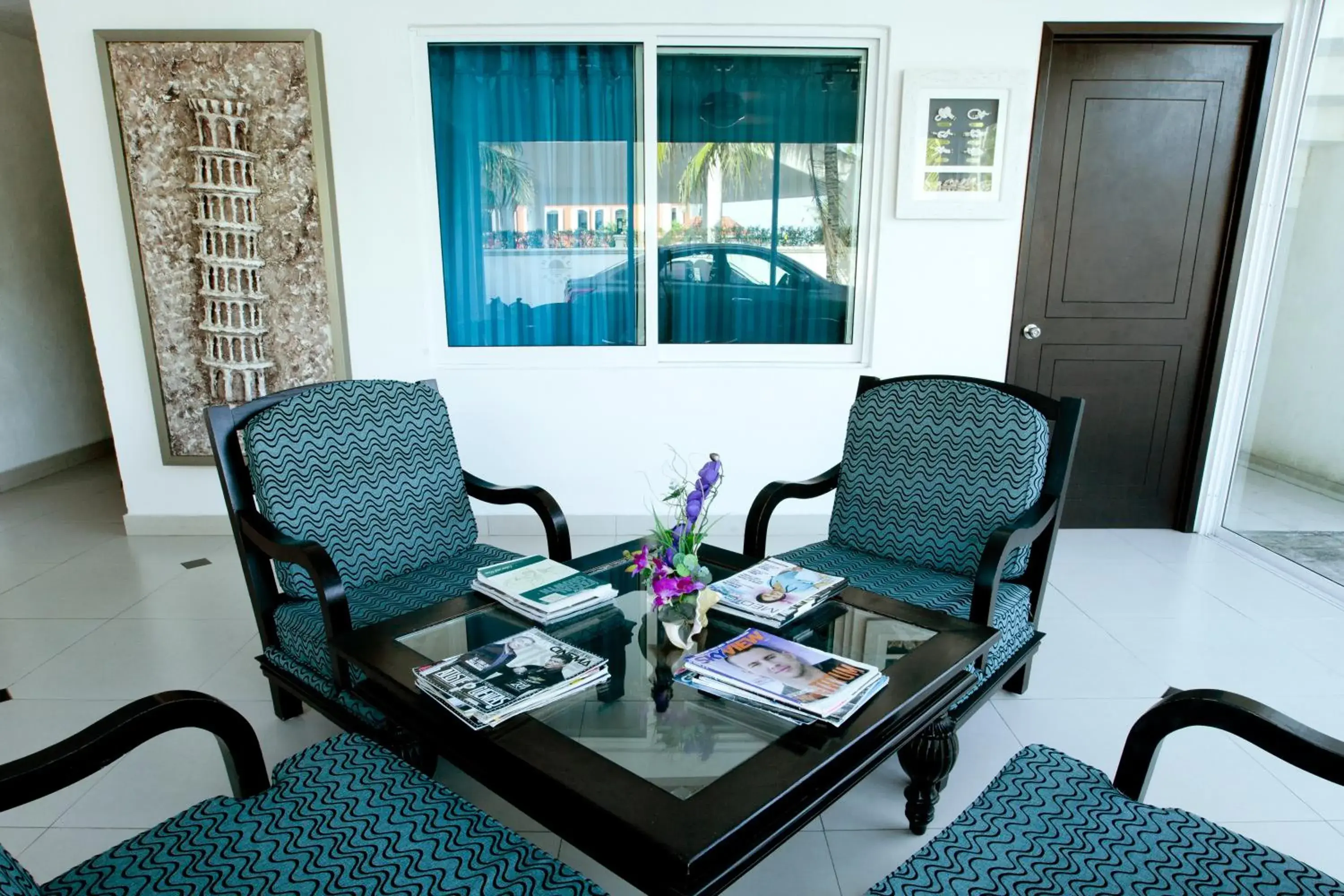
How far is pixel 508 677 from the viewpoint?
1403mm

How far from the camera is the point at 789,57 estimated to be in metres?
3.53

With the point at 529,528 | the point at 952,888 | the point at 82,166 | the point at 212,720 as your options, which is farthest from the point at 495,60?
the point at 952,888

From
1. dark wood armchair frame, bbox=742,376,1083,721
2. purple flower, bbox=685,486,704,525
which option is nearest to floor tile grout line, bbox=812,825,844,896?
Answer: dark wood armchair frame, bbox=742,376,1083,721

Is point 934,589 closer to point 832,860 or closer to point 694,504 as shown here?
point 832,860

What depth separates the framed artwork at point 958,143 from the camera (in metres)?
3.36

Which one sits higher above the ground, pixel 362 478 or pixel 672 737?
pixel 362 478

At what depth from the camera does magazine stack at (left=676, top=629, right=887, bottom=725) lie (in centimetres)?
131

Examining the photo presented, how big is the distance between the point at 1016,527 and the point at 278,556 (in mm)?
1873

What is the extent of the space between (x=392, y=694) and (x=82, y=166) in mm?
3451

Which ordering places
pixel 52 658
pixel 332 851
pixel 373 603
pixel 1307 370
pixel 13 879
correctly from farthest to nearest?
pixel 1307 370 < pixel 52 658 < pixel 373 603 < pixel 332 851 < pixel 13 879

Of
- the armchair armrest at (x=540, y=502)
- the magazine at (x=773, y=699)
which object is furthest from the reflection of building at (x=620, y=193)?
the magazine at (x=773, y=699)

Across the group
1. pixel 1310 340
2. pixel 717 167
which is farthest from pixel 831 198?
pixel 1310 340

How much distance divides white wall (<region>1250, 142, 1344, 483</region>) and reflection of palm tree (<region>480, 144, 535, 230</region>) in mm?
3572

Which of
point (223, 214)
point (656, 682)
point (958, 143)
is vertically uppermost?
point (958, 143)
